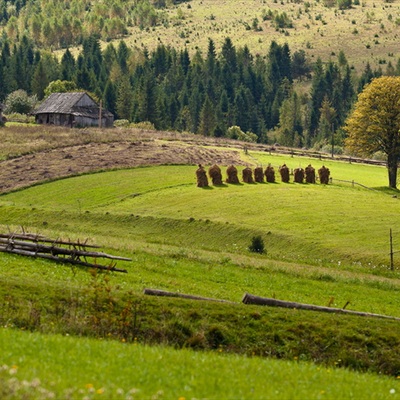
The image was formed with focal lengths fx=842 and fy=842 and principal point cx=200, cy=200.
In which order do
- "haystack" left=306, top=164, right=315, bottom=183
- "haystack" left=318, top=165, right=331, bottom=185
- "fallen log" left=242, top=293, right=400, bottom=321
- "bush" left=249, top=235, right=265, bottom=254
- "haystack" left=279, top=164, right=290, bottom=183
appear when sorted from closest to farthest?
"fallen log" left=242, top=293, right=400, bottom=321, "bush" left=249, top=235, right=265, bottom=254, "haystack" left=279, top=164, right=290, bottom=183, "haystack" left=318, top=165, right=331, bottom=185, "haystack" left=306, top=164, right=315, bottom=183

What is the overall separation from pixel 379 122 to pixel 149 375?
7831cm

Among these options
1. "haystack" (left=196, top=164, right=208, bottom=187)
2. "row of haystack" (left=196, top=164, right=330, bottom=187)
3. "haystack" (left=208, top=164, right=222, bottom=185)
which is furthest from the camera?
"row of haystack" (left=196, top=164, right=330, bottom=187)

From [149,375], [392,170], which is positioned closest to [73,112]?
[392,170]

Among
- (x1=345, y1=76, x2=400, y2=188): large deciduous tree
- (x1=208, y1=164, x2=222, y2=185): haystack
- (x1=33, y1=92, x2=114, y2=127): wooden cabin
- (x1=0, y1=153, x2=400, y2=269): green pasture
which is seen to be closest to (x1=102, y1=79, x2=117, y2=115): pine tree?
(x1=33, y1=92, x2=114, y2=127): wooden cabin

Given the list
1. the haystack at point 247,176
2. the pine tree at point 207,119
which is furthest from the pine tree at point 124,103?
the haystack at point 247,176

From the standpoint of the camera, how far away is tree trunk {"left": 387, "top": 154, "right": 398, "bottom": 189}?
89.0 metres

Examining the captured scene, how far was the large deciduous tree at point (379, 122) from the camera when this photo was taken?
91.1m

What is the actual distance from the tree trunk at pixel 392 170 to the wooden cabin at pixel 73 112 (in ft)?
201

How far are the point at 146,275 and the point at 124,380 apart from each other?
19.0 metres

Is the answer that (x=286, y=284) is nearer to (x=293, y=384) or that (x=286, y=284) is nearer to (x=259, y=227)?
(x=293, y=384)

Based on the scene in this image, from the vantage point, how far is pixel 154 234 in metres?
61.3

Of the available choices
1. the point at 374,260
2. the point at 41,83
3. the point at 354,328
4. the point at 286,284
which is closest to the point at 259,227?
the point at 374,260

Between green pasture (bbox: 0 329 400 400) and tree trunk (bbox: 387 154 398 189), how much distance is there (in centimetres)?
7058

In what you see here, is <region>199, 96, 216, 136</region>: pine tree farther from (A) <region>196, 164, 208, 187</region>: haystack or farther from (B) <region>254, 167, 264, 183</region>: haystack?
(A) <region>196, 164, 208, 187</region>: haystack
